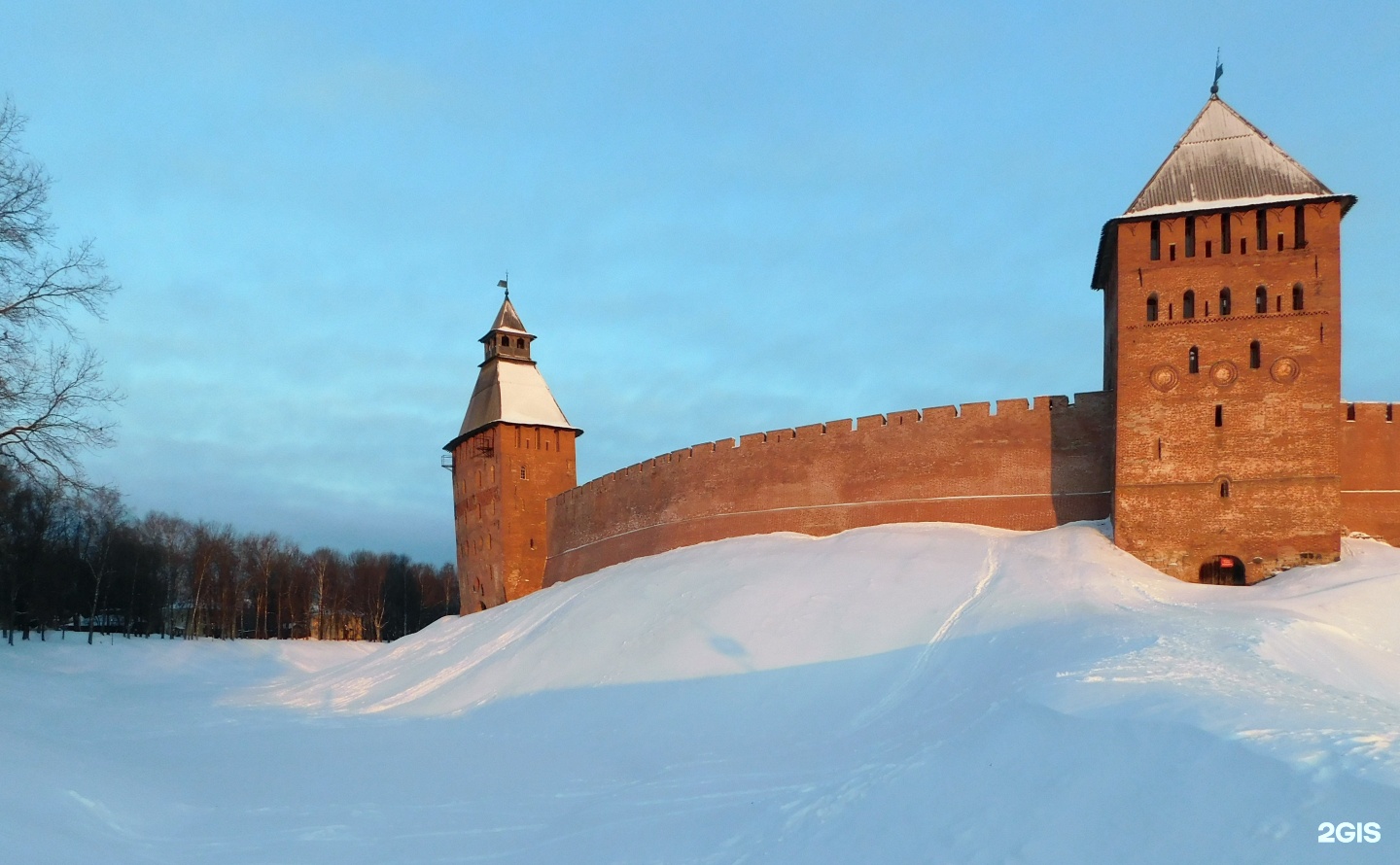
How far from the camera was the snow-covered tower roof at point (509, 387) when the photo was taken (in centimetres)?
3103

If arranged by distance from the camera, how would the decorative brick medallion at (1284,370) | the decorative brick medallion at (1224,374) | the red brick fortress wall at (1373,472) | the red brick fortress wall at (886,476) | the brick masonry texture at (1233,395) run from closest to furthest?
the brick masonry texture at (1233,395) < the decorative brick medallion at (1284,370) < the decorative brick medallion at (1224,374) < the red brick fortress wall at (1373,472) < the red brick fortress wall at (886,476)

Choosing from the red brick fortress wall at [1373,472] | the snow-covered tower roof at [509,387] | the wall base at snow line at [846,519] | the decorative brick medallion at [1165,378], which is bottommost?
the wall base at snow line at [846,519]

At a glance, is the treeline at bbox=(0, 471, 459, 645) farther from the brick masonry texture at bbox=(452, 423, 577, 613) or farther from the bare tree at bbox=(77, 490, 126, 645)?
the brick masonry texture at bbox=(452, 423, 577, 613)

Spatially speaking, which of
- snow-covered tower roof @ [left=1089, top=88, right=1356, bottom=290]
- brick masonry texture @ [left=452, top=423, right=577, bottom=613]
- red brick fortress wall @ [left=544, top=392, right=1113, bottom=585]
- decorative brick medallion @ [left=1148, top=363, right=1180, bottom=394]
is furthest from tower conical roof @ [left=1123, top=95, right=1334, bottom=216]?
brick masonry texture @ [left=452, top=423, right=577, bottom=613]

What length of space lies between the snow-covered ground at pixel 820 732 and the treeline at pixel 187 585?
62.0 ft

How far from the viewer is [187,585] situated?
46906mm

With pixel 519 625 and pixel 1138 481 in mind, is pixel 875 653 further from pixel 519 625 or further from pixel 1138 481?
pixel 519 625

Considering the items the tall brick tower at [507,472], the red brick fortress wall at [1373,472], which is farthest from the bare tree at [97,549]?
the red brick fortress wall at [1373,472]

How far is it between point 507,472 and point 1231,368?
817 inches

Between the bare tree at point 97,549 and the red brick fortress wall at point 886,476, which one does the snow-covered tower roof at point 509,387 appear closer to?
the red brick fortress wall at point 886,476

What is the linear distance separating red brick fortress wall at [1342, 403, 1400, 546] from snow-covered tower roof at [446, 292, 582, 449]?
21738 millimetres

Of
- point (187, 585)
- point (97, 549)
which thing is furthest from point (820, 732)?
point (187, 585)

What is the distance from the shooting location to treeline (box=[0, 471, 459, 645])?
35719mm

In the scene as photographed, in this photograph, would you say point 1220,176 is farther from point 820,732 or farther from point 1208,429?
point 820,732
